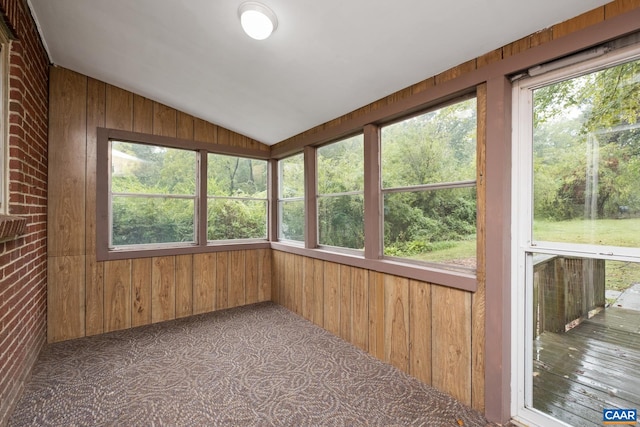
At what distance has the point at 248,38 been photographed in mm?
2072

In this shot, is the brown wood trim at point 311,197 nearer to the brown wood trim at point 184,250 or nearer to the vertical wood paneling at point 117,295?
the brown wood trim at point 184,250

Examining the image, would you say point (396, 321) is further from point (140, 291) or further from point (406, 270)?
point (140, 291)

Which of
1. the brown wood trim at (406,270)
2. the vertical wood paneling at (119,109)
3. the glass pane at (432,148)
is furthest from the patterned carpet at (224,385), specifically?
the vertical wood paneling at (119,109)

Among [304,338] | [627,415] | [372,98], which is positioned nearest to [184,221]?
[304,338]

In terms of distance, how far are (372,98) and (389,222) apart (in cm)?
112

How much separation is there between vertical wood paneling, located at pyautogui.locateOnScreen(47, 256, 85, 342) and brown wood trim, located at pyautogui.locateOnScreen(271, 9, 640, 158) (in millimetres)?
3075

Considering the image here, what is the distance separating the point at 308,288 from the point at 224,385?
1491 millimetres

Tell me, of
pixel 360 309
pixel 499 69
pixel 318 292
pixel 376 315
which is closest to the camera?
pixel 499 69

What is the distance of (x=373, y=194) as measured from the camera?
106 inches

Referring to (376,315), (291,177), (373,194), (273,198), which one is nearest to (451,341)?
(376,315)

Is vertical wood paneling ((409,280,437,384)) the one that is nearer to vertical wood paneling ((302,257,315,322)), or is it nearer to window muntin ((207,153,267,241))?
vertical wood paneling ((302,257,315,322))

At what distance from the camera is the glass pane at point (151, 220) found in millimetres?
3305

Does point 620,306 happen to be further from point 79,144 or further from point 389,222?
point 79,144

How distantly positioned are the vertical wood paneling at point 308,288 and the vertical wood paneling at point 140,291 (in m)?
1.81
